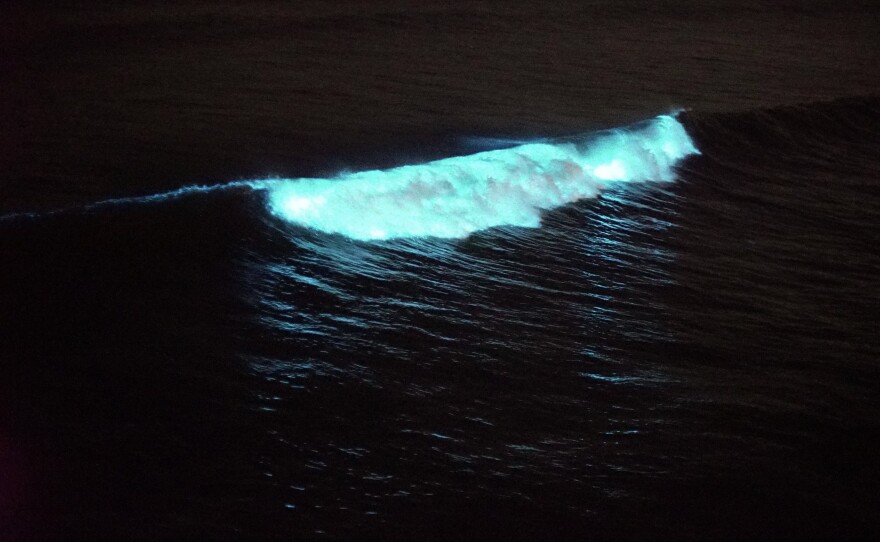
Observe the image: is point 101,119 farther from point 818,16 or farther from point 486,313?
point 818,16

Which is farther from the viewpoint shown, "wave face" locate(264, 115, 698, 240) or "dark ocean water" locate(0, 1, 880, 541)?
"wave face" locate(264, 115, 698, 240)

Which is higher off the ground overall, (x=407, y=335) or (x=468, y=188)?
(x=468, y=188)

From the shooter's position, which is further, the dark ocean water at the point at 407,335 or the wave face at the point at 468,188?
the wave face at the point at 468,188

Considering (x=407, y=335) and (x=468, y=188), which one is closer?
(x=407, y=335)

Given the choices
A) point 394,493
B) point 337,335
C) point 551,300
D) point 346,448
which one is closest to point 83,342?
point 337,335
